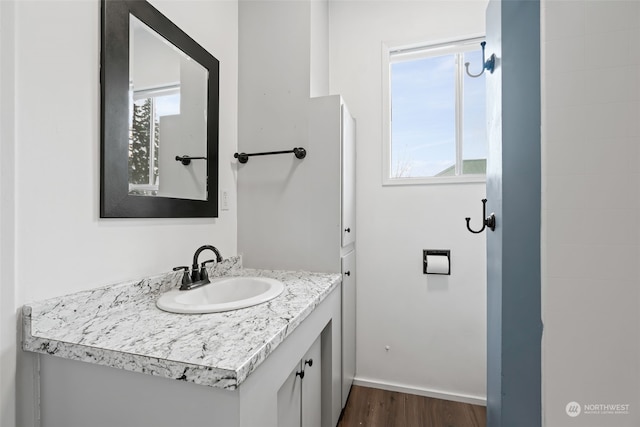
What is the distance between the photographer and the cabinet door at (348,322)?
1.65 meters

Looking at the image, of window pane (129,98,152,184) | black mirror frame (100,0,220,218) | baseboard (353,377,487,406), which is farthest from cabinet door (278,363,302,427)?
baseboard (353,377,487,406)

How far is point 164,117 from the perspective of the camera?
120cm

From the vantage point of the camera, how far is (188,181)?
135 cm

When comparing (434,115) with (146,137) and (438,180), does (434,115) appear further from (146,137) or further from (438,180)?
(146,137)

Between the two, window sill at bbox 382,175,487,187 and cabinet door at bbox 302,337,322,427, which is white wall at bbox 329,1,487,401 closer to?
window sill at bbox 382,175,487,187

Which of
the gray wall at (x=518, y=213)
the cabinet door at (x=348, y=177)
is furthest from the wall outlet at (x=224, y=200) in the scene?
the gray wall at (x=518, y=213)

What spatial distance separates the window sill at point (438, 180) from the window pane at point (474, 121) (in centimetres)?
8

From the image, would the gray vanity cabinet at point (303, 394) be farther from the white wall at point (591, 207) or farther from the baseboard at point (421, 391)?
the white wall at point (591, 207)

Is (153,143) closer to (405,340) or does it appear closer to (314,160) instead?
(314,160)

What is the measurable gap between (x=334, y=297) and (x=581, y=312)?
0.97 meters

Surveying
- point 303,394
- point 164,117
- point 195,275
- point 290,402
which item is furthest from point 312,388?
point 164,117

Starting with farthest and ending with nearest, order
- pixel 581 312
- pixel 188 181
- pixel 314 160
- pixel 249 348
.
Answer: pixel 314 160
pixel 188 181
pixel 581 312
pixel 249 348

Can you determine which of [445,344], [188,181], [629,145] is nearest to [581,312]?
[629,145]

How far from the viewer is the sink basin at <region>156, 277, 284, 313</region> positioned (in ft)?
3.04
